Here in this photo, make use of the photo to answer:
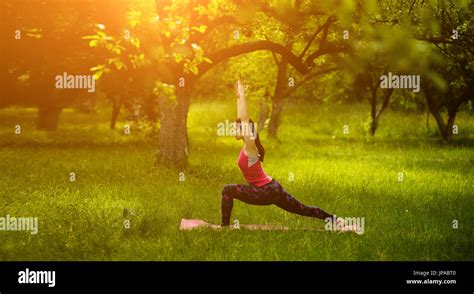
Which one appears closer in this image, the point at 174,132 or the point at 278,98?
the point at 174,132

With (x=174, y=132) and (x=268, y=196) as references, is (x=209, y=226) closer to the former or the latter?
(x=268, y=196)

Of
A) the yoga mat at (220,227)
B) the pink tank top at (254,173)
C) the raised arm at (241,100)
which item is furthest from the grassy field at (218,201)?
the raised arm at (241,100)

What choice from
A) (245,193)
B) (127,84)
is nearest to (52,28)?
(127,84)

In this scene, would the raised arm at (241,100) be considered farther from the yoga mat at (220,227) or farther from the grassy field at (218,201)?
the yoga mat at (220,227)

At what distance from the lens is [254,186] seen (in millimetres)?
11047

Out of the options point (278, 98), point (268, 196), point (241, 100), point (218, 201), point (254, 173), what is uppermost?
point (278, 98)

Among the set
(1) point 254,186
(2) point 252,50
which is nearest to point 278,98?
(2) point 252,50

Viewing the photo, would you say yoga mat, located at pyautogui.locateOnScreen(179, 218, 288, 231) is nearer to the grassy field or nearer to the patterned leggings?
the grassy field

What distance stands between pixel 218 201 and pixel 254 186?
Answer: 3.63 meters

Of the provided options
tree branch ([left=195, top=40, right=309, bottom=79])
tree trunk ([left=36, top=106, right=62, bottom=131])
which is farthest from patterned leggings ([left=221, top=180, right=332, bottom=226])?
tree trunk ([left=36, top=106, right=62, bottom=131])

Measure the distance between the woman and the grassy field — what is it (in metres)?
0.48
